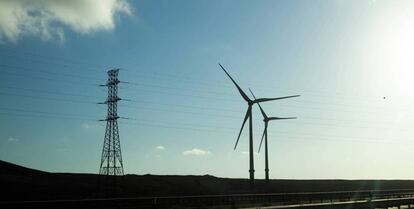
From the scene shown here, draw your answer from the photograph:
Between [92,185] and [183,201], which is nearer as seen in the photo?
[183,201]

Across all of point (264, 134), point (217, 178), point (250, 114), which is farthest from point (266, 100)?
point (217, 178)

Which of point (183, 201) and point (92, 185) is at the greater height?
point (92, 185)

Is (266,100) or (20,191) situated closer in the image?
(20,191)

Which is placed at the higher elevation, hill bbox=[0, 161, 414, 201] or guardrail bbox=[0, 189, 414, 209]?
hill bbox=[0, 161, 414, 201]

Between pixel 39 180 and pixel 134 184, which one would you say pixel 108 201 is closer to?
pixel 39 180

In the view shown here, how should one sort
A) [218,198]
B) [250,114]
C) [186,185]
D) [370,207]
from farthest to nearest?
[186,185] < [250,114] < [218,198] < [370,207]

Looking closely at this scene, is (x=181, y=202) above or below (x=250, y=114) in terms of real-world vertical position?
below

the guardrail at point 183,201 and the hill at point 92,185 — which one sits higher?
the hill at point 92,185

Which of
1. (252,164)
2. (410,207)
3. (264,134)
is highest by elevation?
(264,134)

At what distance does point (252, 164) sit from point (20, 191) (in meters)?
28.7

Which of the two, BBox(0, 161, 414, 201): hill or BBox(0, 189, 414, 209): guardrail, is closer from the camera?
BBox(0, 189, 414, 209): guardrail

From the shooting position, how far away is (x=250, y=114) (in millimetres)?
73562

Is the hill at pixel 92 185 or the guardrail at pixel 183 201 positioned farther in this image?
the hill at pixel 92 185

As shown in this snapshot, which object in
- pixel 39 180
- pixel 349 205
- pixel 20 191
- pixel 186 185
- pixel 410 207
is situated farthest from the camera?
pixel 186 185
